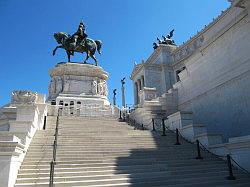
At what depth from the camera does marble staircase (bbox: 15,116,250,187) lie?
373 inches

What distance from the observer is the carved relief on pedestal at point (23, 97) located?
17109mm

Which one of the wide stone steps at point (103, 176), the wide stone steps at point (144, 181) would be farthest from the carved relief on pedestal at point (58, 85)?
the wide stone steps at point (144, 181)

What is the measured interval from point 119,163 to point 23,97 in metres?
9.32

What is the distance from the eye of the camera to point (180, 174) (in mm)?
10547

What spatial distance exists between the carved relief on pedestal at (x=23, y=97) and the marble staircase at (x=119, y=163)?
3.17 m

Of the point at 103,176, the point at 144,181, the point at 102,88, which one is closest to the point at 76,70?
the point at 102,88

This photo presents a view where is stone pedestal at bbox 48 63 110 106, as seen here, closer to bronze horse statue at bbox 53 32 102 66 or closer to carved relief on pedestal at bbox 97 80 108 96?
carved relief on pedestal at bbox 97 80 108 96

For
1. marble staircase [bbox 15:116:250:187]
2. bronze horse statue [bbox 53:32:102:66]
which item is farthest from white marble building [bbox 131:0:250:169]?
bronze horse statue [bbox 53:32:102:66]

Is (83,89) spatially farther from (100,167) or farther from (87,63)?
(100,167)

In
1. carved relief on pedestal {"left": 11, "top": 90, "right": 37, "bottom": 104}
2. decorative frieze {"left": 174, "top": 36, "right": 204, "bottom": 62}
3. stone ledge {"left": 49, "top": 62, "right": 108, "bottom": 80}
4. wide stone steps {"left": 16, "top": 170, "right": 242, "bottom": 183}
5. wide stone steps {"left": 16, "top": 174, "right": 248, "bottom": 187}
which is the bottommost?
wide stone steps {"left": 16, "top": 174, "right": 248, "bottom": 187}

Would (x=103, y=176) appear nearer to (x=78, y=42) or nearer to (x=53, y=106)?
(x=53, y=106)

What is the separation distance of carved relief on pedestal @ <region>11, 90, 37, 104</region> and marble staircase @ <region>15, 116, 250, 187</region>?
317cm

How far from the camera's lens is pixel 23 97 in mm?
17141

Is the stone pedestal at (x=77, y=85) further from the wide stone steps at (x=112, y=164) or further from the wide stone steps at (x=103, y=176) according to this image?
the wide stone steps at (x=103, y=176)
